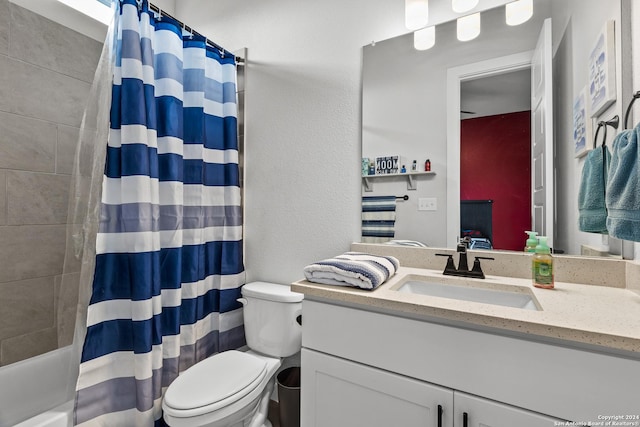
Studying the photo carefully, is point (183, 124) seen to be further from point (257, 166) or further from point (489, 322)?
point (489, 322)

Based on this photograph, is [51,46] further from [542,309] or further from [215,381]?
[542,309]

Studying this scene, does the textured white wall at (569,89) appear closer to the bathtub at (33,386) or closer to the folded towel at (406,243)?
the folded towel at (406,243)

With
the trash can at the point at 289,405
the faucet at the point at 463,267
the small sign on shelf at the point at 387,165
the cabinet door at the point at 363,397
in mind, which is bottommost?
the trash can at the point at 289,405

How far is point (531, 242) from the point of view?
123 centimetres

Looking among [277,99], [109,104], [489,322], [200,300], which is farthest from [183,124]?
[489,322]

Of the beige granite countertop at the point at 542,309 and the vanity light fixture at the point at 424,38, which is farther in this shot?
the vanity light fixture at the point at 424,38

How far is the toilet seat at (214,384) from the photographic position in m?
1.17

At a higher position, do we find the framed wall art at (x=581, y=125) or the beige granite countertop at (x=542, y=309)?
the framed wall art at (x=581, y=125)

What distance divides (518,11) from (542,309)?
4.04 ft

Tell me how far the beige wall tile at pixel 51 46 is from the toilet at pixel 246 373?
5.36 ft

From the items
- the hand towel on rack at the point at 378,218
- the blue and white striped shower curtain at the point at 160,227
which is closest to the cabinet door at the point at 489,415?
the hand towel on rack at the point at 378,218

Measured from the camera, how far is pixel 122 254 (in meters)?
1.32

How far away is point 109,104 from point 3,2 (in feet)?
3.02

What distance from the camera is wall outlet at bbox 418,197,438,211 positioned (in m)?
1.45
